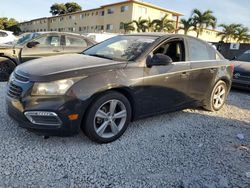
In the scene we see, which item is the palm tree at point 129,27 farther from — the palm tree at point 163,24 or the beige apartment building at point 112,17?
the palm tree at point 163,24

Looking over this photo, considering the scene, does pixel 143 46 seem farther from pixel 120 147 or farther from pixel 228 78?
pixel 228 78

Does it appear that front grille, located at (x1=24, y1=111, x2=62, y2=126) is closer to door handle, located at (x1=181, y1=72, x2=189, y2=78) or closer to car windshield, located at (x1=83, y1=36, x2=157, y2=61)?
car windshield, located at (x1=83, y1=36, x2=157, y2=61)

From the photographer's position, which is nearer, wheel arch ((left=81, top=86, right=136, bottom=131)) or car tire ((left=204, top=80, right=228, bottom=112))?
wheel arch ((left=81, top=86, right=136, bottom=131))

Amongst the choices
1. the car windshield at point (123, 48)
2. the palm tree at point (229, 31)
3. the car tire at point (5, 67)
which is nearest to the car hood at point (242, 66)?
the car windshield at point (123, 48)

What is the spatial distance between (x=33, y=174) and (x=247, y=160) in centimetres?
275

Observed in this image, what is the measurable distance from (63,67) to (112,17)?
37.2 m

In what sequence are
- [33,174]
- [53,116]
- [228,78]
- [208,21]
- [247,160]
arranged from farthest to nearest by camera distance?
[208,21] < [228,78] < [247,160] < [53,116] < [33,174]

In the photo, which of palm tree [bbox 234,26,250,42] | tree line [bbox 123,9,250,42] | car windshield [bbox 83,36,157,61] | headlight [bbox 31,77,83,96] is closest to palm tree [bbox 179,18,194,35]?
tree line [bbox 123,9,250,42]

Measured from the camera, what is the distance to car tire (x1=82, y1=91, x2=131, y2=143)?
10.3 ft

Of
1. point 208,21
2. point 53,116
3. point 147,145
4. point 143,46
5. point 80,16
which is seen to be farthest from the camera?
point 80,16

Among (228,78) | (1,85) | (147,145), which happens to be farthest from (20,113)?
(228,78)

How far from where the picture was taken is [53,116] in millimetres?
2916

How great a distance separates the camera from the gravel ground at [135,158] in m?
2.58

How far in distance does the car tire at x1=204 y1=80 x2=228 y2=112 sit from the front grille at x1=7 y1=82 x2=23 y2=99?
3615mm
